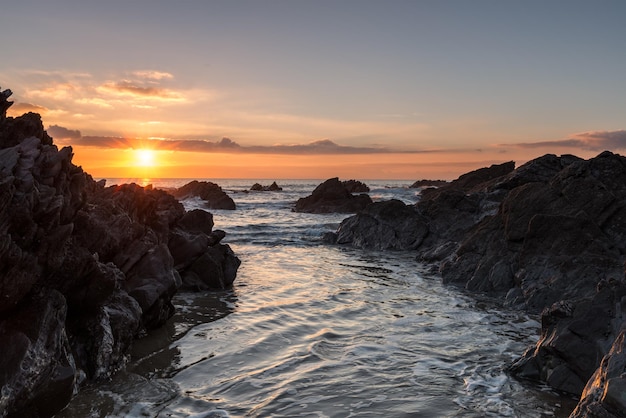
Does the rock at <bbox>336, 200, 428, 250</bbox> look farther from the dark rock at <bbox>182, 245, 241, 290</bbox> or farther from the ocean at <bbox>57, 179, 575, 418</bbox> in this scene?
the dark rock at <bbox>182, 245, 241, 290</bbox>

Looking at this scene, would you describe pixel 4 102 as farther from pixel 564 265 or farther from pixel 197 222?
pixel 564 265

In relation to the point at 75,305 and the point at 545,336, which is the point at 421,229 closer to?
the point at 545,336

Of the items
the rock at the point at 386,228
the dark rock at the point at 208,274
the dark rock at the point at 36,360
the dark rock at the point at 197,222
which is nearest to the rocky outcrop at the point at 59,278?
the dark rock at the point at 36,360

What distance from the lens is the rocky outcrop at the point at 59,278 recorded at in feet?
25.7

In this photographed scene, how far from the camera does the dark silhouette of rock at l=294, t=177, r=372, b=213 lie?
190 ft

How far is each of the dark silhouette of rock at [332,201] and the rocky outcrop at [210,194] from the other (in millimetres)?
9317

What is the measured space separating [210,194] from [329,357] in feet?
195

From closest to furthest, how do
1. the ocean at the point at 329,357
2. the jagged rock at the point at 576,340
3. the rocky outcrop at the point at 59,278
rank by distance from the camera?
the rocky outcrop at the point at 59,278
the ocean at the point at 329,357
the jagged rock at the point at 576,340

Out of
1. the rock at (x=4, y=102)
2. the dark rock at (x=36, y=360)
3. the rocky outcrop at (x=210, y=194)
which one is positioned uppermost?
the rock at (x=4, y=102)

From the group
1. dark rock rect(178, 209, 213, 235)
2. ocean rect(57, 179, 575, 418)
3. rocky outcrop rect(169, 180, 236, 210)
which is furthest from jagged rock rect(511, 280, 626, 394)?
rocky outcrop rect(169, 180, 236, 210)

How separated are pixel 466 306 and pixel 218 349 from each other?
8.33m

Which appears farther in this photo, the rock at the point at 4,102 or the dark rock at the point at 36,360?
the rock at the point at 4,102

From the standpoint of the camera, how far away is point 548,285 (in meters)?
15.9

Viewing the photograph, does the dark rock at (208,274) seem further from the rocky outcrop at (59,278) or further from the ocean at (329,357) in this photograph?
the rocky outcrop at (59,278)
